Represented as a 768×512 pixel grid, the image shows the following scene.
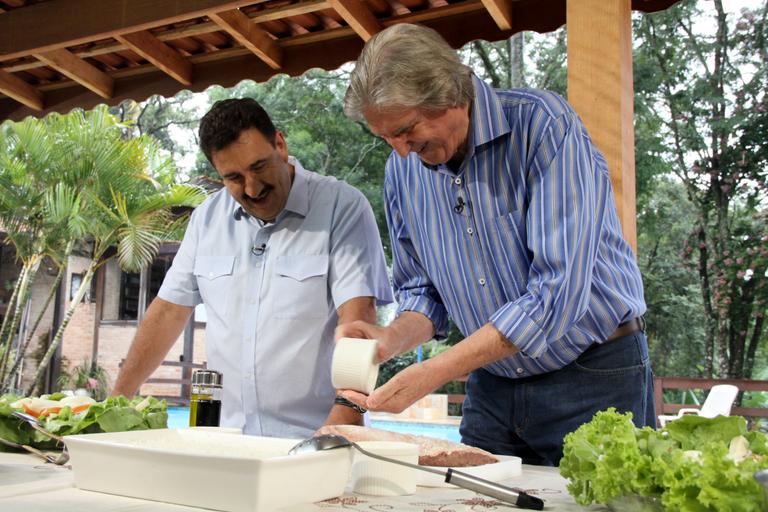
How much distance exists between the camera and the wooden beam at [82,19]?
3375 millimetres

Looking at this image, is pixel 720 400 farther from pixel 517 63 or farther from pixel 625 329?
pixel 517 63

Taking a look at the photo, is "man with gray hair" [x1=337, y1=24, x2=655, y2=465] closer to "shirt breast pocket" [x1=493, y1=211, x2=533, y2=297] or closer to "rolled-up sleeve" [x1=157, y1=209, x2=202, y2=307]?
"shirt breast pocket" [x1=493, y1=211, x2=533, y2=297]

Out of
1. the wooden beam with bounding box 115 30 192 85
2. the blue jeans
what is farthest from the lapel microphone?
the wooden beam with bounding box 115 30 192 85

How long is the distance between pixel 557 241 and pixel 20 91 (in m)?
3.89

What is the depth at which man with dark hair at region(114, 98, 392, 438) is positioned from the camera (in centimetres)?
205

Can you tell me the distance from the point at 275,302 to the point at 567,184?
0.92 m

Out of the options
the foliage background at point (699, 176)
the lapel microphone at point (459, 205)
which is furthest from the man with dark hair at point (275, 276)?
the foliage background at point (699, 176)

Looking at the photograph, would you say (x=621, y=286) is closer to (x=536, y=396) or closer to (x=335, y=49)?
(x=536, y=396)

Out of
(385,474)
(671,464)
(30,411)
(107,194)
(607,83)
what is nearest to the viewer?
(671,464)

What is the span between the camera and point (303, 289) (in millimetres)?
2096

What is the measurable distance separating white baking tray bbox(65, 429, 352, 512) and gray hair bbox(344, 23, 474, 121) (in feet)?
2.18

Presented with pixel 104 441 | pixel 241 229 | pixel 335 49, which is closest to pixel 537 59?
pixel 335 49

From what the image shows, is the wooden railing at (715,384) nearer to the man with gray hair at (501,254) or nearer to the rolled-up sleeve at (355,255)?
the rolled-up sleeve at (355,255)

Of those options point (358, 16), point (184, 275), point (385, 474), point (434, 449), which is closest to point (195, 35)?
point (358, 16)
